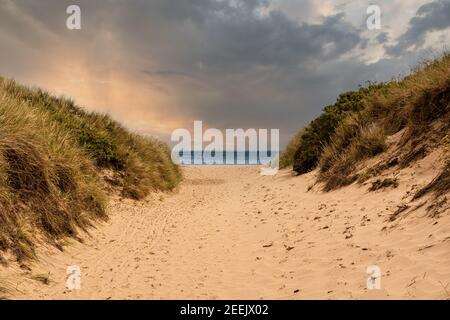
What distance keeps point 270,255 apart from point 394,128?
7.20 m

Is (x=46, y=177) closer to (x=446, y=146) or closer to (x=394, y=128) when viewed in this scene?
(x=446, y=146)

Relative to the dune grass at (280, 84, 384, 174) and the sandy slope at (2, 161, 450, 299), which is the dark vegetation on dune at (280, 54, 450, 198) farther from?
Answer: the sandy slope at (2, 161, 450, 299)

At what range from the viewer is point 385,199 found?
910cm

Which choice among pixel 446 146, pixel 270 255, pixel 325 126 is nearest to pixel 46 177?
pixel 270 255

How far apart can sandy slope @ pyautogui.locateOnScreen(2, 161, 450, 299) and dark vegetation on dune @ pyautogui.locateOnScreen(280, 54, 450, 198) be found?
38.3 inches

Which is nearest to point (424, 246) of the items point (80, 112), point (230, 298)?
point (230, 298)

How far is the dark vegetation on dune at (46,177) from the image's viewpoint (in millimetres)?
7332

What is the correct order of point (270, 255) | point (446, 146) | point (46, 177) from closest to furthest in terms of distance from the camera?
point (270, 255), point (46, 177), point (446, 146)

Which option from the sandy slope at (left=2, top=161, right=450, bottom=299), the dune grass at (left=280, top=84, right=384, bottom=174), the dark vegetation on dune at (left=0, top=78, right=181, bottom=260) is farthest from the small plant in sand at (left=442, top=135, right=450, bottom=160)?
the dune grass at (left=280, top=84, right=384, bottom=174)

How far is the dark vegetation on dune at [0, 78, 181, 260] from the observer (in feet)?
24.1

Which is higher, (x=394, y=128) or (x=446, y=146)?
(x=394, y=128)

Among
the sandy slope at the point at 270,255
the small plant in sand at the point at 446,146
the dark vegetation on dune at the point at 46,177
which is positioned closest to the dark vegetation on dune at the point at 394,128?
the small plant in sand at the point at 446,146

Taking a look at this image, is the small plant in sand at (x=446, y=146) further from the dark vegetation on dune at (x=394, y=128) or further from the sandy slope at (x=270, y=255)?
the sandy slope at (x=270, y=255)

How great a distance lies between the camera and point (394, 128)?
13.0m
